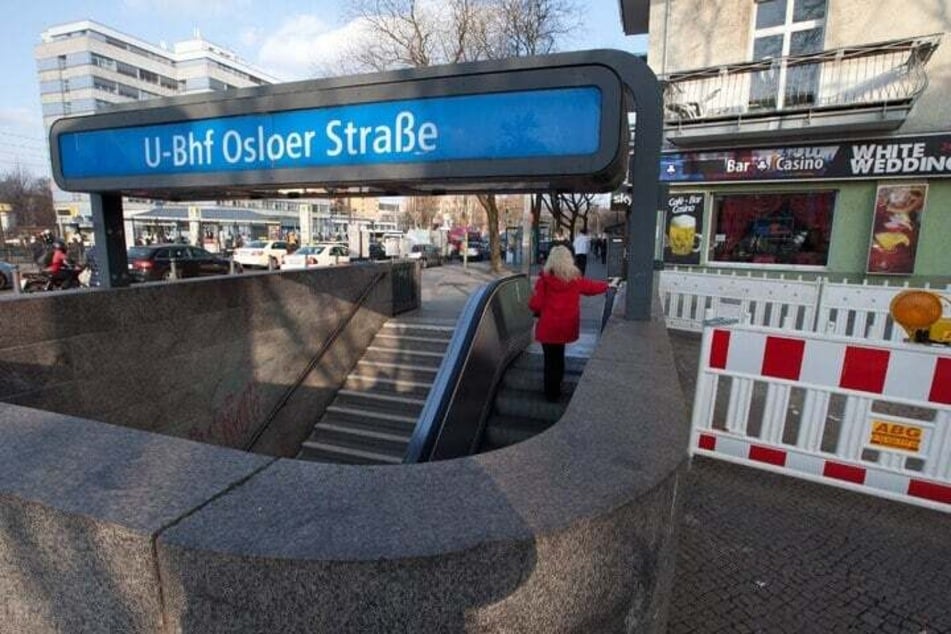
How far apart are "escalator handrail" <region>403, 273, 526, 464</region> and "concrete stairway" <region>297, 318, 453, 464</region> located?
98.1 inches

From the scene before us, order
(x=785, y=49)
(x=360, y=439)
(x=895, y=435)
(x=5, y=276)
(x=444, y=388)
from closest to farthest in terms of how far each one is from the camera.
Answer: (x=895, y=435) < (x=444, y=388) < (x=360, y=439) < (x=785, y=49) < (x=5, y=276)

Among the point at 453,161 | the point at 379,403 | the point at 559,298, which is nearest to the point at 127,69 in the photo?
the point at 379,403

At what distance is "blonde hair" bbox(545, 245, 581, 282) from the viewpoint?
4.41 metres

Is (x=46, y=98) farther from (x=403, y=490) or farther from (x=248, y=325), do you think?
(x=403, y=490)

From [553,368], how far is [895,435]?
2.52 m

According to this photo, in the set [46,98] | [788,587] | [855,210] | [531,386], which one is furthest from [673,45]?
[46,98]

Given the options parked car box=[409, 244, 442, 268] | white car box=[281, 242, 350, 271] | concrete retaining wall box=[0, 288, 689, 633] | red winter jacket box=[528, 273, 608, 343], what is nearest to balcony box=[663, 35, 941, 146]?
red winter jacket box=[528, 273, 608, 343]

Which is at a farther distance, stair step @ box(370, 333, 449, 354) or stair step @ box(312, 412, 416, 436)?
stair step @ box(370, 333, 449, 354)

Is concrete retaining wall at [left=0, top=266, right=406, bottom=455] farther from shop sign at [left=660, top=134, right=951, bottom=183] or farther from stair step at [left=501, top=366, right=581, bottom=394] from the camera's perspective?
shop sign at [left=660, top=134, right=951, bottom=183]

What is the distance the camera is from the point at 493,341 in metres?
4.96

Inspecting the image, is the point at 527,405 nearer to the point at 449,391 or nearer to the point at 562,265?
the point at 449,391

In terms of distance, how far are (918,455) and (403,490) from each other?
3.69 meters

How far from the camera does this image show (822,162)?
10.3 meters

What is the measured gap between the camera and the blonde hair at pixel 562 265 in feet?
14.5
